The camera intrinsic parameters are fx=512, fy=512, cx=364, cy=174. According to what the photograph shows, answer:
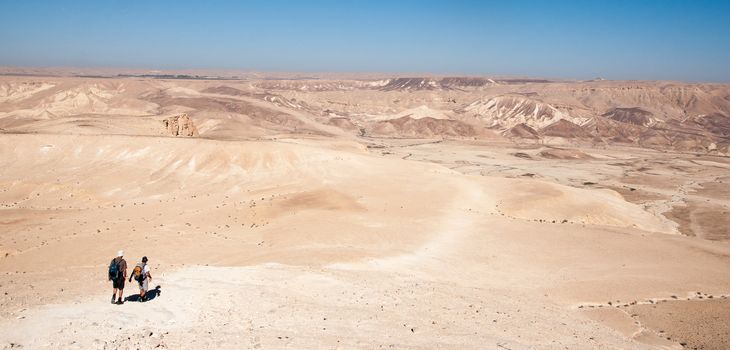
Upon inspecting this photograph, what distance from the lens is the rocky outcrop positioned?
178 feet

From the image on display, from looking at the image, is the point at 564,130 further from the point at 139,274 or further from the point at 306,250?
the point at 139,274

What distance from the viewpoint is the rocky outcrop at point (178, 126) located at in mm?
54188

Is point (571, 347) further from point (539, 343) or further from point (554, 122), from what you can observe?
point (554, 122)

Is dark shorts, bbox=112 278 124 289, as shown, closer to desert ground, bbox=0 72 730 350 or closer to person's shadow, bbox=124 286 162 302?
person's shadow, bbox=124 286 162 302

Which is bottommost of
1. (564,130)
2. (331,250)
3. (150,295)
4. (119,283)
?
(331,250)

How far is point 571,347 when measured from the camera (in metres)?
11.3

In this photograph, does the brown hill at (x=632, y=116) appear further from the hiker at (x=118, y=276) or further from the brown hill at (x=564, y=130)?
the hiker at (x=118, y=276)

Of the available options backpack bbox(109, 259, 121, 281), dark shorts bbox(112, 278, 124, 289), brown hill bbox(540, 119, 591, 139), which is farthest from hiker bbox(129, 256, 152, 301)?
brown hill bbox(540, 119, 591, 139)

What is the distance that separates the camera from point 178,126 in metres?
54.8

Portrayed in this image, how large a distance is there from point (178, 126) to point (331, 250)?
3994 centimetres

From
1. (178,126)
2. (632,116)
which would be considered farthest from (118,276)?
(632,116)

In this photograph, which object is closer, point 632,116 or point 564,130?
point 564,130

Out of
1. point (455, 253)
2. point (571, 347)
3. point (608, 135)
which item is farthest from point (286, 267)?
point (608, 135)

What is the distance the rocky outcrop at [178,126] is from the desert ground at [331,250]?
0.81 feet
